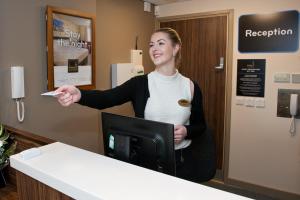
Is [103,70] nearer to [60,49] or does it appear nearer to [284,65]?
[60,49]

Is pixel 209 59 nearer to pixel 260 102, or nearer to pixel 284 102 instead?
pixel 260 102

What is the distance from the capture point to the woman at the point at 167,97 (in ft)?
5.14

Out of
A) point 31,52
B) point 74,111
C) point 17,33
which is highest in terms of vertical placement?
point 17,33

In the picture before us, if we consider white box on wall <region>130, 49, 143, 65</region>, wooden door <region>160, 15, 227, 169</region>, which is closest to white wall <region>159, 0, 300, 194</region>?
wooden door <region>160, 15, 227, 169</region>

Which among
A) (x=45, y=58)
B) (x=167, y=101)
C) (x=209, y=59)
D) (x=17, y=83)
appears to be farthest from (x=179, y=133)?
(x=209, y=59)

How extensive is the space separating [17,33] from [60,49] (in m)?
0.37

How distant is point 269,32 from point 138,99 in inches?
80.1

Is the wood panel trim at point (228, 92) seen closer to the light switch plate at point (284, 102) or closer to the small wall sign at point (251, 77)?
the small wall sign at point (251, 77)

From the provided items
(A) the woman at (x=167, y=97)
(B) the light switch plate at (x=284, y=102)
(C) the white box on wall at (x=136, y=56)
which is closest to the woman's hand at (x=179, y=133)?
(A) the woman at (x=167, y=97)

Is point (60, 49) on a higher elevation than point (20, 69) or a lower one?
higher

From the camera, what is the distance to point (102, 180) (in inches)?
33.4

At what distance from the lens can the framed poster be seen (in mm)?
2217

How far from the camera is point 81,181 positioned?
0.84 m

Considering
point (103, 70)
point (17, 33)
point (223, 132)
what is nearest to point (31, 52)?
point (17, 33)
